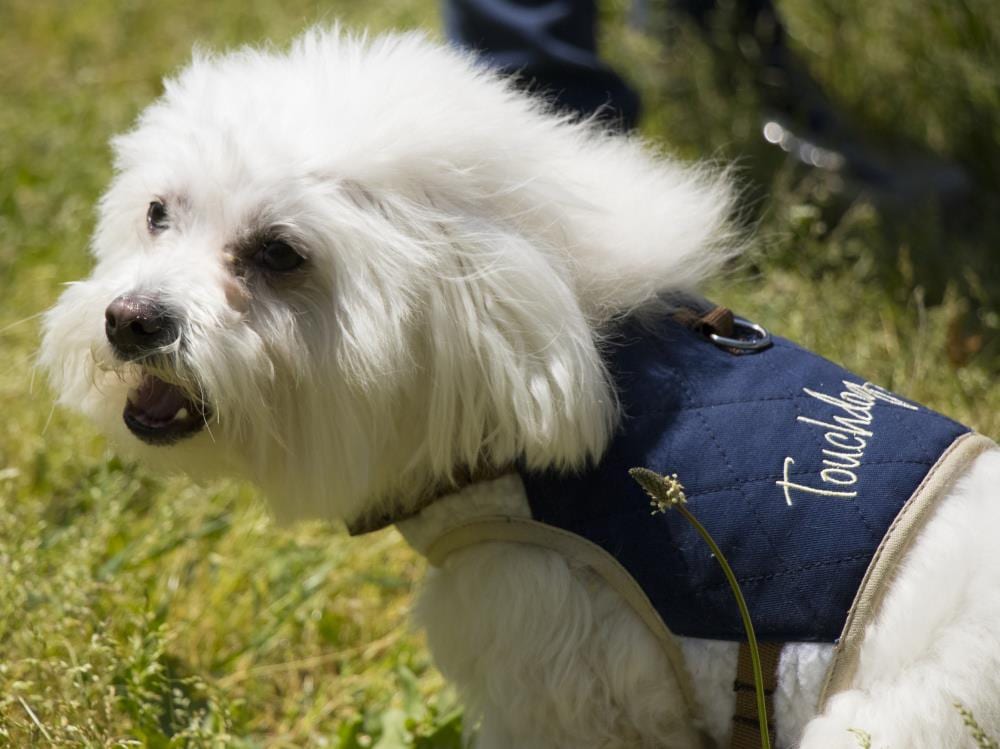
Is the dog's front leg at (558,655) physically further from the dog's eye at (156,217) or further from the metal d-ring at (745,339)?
the dog's eye at (156,217)

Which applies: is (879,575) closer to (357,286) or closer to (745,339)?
(745,339)

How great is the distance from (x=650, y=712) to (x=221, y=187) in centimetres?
90

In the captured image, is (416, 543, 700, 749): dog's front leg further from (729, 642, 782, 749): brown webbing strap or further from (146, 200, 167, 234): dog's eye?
(146, 200, 167, 234): dog's eye

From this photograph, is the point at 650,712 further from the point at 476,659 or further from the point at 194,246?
the point at 194,246

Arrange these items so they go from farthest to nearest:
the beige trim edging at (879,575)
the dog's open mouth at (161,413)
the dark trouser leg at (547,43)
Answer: the dark trouser leg at (547,43) → the dog's open mouth at (161,413) → the beige trim edging at (879,575)

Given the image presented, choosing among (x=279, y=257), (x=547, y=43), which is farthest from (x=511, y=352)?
(x=547, y=43)

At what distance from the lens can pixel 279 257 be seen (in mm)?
1461

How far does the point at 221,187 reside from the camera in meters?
1.44

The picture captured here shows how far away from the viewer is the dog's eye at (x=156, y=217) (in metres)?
1.55

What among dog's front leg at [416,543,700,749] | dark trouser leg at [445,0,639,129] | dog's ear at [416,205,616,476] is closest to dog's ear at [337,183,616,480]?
dog's ear at [416,205,616,476]

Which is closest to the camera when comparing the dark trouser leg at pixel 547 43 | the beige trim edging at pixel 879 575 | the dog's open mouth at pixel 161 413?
the beige trim edging at pixel 879 575

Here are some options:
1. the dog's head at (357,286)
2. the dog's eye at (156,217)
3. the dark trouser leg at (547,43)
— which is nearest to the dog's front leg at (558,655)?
the dog's head at (357,286)

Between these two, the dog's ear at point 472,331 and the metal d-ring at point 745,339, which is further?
the metal d-ring at point 745,339

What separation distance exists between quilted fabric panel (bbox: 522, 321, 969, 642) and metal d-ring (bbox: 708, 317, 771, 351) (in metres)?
0.06
